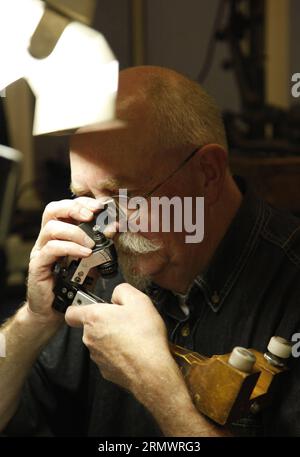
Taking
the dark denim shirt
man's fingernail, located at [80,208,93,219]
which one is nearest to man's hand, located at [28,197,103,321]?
man's fingernail, located at [80,208,93,219]

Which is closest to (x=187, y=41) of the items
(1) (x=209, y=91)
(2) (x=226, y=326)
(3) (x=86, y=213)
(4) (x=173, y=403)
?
(1) (x=209, y=91)

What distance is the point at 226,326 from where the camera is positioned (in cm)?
101

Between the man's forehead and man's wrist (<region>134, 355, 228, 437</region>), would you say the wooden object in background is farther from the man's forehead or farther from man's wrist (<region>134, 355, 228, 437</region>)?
man's wrist (<region>134, 355, 228, 437</region>)

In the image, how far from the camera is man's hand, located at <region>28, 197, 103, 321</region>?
3.03 ft

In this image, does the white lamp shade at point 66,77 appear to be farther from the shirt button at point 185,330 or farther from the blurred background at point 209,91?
the shirt button at point 185,330

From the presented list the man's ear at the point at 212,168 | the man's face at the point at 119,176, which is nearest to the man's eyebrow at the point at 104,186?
the man's face at the point at 119,176

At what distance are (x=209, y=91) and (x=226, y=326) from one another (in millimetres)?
443

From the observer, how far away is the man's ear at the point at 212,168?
3.28 feet

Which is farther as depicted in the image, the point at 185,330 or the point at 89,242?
the point at 185,330

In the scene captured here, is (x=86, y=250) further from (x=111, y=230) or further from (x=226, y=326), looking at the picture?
(x=226, y=326)

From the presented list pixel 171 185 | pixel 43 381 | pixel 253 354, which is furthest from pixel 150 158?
pixel 43 381

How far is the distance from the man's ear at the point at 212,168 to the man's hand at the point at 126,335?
24 cm

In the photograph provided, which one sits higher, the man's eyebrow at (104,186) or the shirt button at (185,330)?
the man's eyebrow at (104,186)

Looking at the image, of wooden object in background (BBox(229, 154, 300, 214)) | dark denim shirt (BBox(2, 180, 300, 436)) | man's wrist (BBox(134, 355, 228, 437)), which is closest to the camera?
man's wrist (BBox(134, 355, 228, 437))
